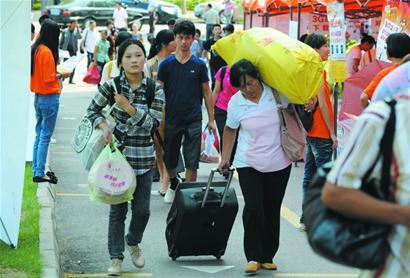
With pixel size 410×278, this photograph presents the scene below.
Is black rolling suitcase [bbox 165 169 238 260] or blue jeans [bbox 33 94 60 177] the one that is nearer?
black rolling suitcase [bbox 165 169 238 260]

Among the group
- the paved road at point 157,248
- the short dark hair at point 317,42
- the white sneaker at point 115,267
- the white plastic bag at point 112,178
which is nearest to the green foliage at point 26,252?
Answer: the paved road at point 157,248

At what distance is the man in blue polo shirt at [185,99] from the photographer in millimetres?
9984

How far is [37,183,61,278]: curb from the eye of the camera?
692cm

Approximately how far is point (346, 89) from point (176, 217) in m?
3.29

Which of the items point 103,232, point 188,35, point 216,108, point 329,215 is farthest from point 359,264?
point 216,108

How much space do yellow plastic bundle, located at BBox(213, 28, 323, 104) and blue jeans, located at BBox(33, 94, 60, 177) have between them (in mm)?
4035

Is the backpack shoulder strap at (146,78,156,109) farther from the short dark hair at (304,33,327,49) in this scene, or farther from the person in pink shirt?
the person in pink shirt

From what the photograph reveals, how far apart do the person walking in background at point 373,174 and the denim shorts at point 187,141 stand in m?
6.84

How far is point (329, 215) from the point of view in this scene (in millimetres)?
3268

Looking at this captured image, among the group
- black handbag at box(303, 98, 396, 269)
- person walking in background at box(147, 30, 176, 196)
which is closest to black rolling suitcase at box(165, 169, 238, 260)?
person walking in background at box(147, 30, 176, 196)

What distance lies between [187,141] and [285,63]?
324 centimetres

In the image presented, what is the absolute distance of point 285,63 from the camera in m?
7.07

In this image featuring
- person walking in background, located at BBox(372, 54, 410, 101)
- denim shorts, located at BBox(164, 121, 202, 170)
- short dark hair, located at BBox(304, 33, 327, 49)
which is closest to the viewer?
person walking in background, located at BBox(372, 54, 410, 101)

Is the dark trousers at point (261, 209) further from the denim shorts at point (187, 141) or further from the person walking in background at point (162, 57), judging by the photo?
the person walking in background at point (162, 57)
